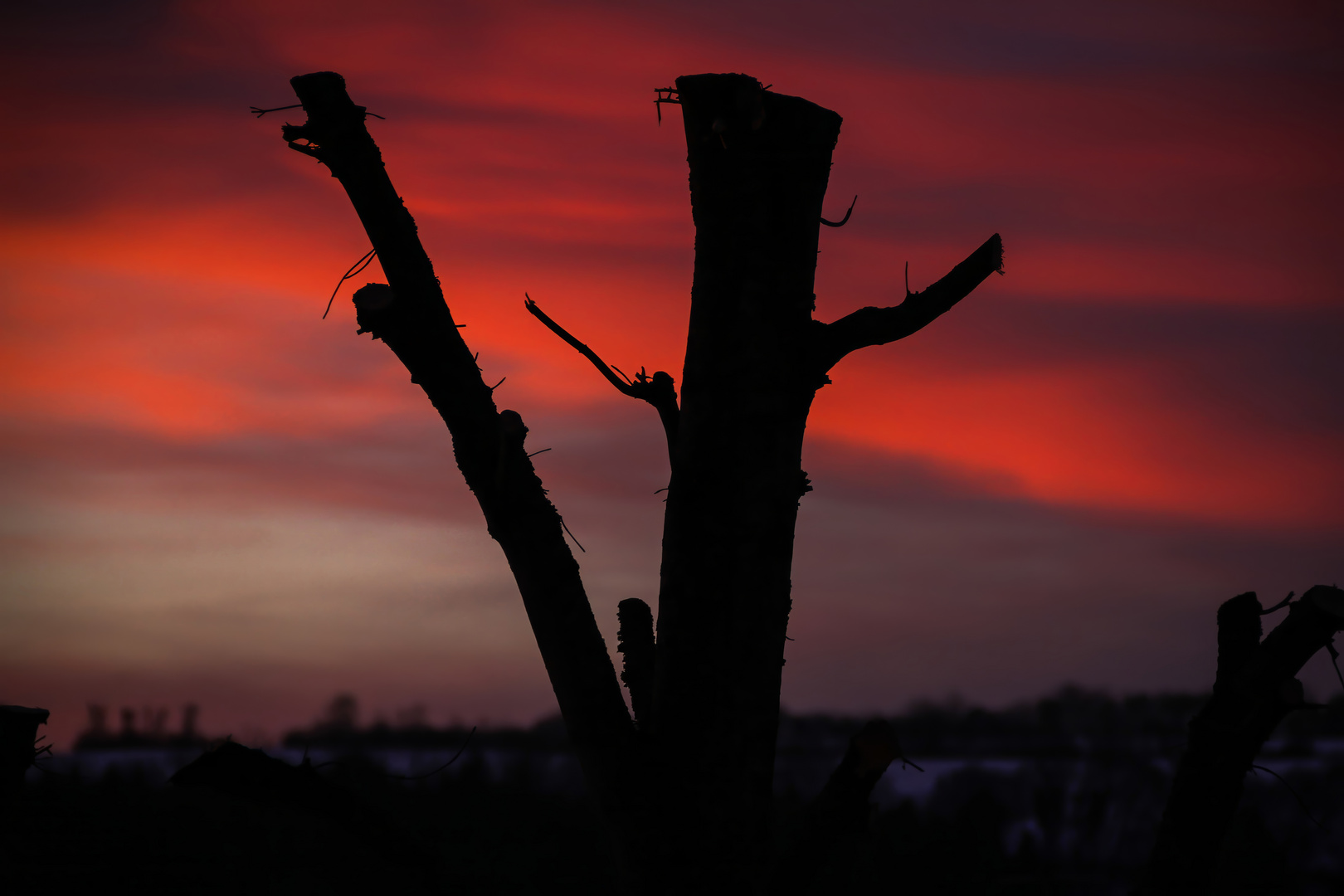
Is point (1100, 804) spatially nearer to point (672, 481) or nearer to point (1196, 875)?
point (1196, 875)

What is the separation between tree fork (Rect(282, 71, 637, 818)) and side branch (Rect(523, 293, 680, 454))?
23.2 inches

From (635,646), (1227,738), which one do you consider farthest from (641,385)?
(1227,738)

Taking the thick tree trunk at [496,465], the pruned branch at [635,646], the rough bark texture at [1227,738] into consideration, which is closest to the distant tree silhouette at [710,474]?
the thick tree trunk at [496,465]

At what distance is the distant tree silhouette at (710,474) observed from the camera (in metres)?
3.95

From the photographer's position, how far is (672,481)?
14.1ft

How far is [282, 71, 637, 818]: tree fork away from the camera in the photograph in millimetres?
3926

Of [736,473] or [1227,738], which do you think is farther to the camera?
[1227,738]

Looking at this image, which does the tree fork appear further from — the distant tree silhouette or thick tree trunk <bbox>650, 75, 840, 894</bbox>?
thick tree trunk <bbox>650, 75, 840, 894</bbox>

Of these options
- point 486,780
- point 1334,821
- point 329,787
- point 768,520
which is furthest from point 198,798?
point 1334,821

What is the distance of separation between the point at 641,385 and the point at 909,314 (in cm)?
121

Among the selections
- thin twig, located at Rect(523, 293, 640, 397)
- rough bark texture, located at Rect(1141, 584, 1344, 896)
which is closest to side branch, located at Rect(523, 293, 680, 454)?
thin twig, located at Rect(523, 293, 640, 397)

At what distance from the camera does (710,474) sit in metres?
4.17

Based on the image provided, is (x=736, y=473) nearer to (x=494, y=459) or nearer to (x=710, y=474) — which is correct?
(x=710, y=474)

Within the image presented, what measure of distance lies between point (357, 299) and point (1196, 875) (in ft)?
14.2
